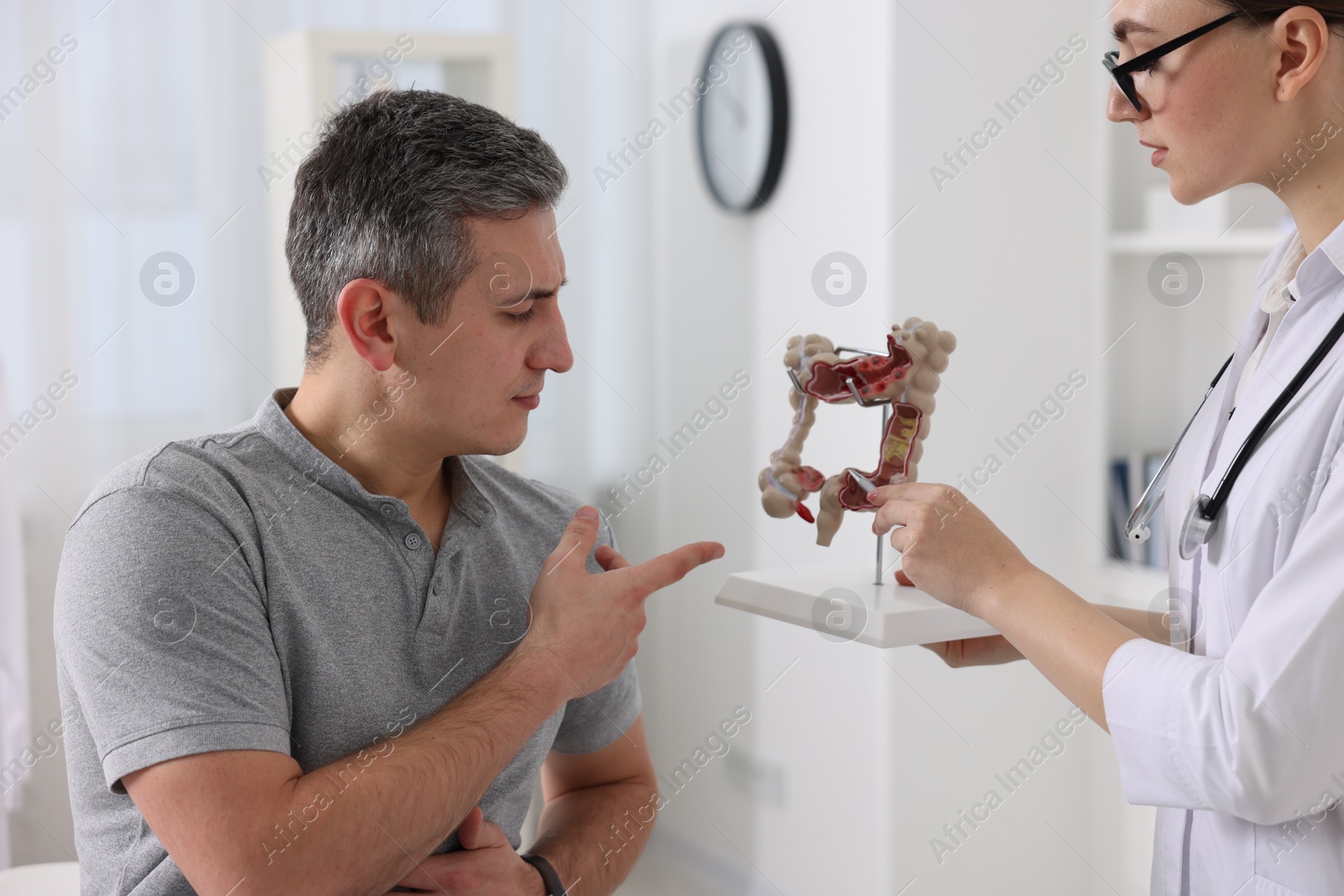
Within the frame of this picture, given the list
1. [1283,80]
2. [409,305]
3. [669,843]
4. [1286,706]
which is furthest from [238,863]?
[669,843]

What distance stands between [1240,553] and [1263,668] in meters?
0.17

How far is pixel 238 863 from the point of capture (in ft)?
3.37

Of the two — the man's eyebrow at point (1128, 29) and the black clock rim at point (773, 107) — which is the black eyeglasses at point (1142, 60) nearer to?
the man's eyebrow at point (1128, 29)

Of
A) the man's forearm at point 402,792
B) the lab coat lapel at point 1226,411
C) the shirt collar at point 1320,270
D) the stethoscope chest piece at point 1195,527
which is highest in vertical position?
the shirt collar at point 1320,270

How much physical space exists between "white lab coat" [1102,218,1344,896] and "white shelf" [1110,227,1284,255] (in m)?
1.14

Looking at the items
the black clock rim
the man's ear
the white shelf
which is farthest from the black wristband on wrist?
the black clock rim

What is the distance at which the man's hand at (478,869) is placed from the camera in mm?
1204

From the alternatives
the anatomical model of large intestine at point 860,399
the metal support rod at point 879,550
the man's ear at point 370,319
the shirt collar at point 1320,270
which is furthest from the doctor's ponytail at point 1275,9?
the man's ear at point 370,319

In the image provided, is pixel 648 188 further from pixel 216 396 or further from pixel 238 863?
pixel 238 863

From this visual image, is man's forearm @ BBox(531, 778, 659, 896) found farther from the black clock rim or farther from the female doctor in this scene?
the black clock rim

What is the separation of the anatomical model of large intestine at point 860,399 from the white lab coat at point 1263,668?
0.30m

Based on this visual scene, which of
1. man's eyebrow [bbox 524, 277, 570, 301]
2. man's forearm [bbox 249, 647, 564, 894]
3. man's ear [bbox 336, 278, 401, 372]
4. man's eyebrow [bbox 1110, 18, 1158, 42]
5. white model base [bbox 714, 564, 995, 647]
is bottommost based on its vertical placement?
man's forearm [bbox 249, 647, 564, 894]

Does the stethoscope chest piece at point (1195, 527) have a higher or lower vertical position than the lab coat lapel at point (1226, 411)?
lower

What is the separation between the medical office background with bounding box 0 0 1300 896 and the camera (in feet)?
8.03
